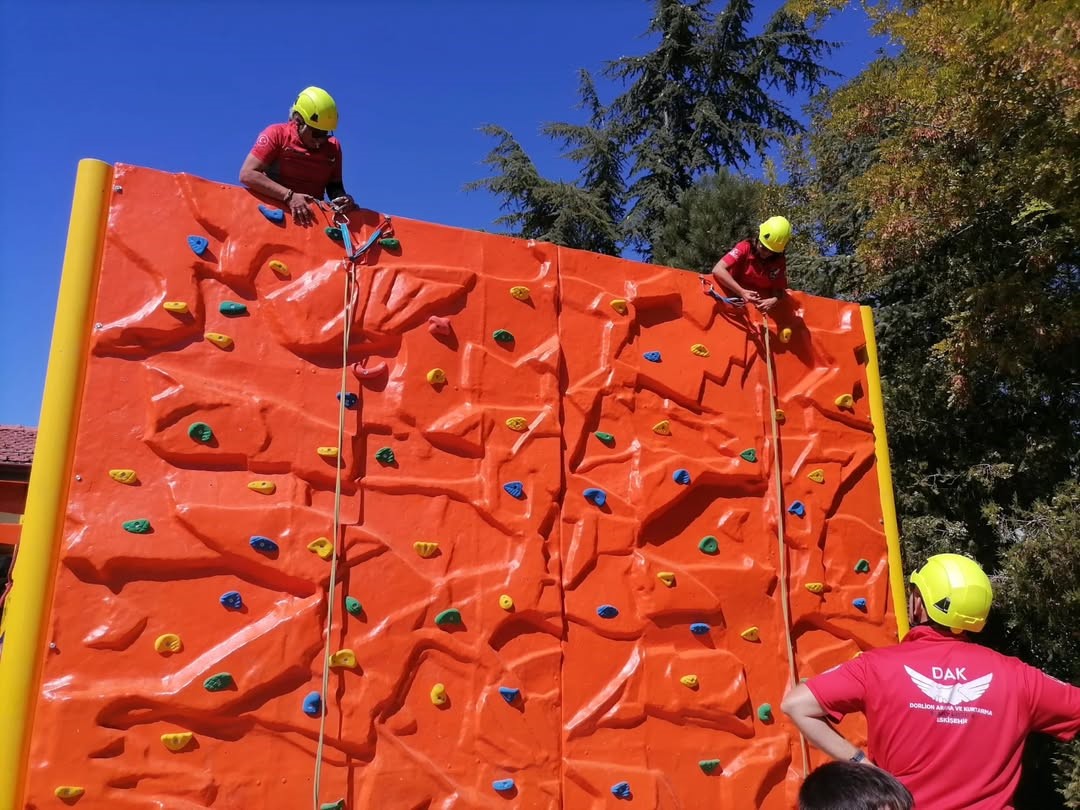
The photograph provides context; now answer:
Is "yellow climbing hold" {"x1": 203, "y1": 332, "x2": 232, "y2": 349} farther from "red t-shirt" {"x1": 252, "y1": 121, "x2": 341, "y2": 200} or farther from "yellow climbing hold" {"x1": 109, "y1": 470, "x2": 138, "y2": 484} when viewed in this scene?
"red t-shirt" {"x1": 252, "y1": 121, "x2": 341, "y2": 200}

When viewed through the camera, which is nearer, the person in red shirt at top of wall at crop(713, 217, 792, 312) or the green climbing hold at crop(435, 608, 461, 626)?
the green climbing hold at crop(435, 608, 461, 626)

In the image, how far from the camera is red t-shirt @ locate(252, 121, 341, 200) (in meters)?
3.71

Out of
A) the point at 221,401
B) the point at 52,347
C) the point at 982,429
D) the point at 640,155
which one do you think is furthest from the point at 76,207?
the point at 640,155

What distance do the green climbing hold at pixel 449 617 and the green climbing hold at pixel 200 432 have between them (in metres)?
1.21

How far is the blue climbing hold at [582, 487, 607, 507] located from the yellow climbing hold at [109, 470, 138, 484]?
6.49 feet

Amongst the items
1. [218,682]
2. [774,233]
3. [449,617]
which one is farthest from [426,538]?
[774,233]

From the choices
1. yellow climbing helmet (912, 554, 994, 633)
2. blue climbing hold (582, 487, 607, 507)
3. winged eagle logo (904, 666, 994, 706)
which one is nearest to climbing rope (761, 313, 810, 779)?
blue climbing hold (582, 487, 607, 507)

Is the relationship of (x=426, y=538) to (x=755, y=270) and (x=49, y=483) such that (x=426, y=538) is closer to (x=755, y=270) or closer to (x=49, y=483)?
(x=49, y=483)

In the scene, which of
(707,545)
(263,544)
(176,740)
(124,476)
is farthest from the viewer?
(707,545)

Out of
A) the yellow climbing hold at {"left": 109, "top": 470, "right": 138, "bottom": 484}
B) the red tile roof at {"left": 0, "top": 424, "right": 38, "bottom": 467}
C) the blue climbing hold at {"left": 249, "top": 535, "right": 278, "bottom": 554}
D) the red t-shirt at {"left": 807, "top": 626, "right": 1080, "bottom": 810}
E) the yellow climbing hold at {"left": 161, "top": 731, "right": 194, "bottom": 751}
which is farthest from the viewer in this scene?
the red tile roof at {"left": 0, "top": 424, "right": 38, "bottom": 467}

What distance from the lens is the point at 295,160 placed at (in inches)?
148

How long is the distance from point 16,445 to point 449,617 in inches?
363

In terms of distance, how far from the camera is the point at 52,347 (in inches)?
122

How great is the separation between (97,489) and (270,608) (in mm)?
794
